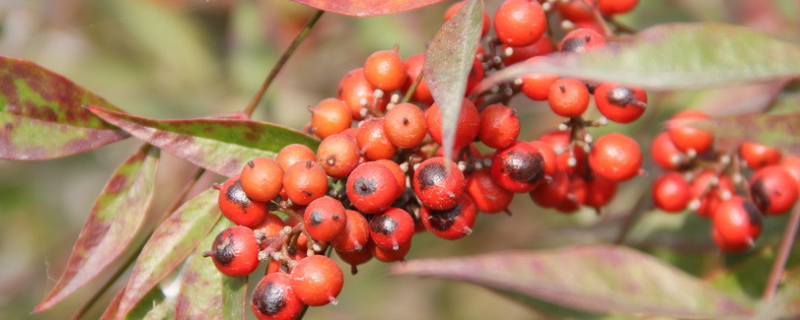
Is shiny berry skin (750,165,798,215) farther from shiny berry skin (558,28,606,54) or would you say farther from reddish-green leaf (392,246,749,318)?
reddish-green leaf (392,246,749,318)

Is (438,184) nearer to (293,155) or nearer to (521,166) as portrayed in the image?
(521,166)

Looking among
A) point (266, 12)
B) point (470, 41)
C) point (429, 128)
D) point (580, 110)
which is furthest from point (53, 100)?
point (266, 12)

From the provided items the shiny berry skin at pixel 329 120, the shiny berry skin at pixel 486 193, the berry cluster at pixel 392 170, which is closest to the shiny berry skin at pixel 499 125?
the berry cluster at pixel 392 170

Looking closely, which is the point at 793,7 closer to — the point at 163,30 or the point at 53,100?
the point at 53,100

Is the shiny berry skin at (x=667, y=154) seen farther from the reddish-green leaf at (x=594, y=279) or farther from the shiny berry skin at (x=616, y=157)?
the reddish-green leaf at (x=594, y=279)

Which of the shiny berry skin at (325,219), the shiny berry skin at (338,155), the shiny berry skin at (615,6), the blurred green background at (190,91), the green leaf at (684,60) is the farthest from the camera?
the blurred green background at (190,91)

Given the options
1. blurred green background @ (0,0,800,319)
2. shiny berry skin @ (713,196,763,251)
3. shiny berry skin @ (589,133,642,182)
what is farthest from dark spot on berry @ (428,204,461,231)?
blurred green background @ (0,0,800,319)
